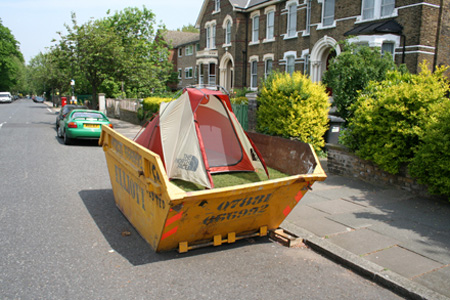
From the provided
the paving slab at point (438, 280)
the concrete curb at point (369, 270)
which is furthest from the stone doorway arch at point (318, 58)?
the paving slab at point (438, 280)

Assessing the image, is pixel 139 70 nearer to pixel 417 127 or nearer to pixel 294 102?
pixel 294 102

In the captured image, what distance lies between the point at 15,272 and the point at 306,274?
3.26 metres

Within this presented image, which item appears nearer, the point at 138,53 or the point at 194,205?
→ the point at 194,205

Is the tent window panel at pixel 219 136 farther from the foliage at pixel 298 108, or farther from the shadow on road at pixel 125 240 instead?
the foliage at pixel 298 108

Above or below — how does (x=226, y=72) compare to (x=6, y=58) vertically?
below

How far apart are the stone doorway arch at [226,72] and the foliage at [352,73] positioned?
23.4 meters

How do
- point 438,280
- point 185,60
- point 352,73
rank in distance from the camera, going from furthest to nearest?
point 185,60 < point 352,73 < point 438,280

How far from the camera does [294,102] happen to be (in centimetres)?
1003

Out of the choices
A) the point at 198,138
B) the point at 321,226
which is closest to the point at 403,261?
the point at 321,226

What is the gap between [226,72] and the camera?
115ft

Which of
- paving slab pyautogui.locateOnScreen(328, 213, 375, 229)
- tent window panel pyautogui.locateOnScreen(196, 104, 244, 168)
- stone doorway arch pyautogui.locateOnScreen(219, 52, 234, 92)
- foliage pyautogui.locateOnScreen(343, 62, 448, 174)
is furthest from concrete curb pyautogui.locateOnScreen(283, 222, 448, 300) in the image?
stone doorway arch pyautogui.locateOnScreen(219, 52, 234, 92)

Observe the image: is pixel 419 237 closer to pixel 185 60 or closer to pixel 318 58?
pixel 318 58

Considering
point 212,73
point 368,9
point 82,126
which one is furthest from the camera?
point 212,73

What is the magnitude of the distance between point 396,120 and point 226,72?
28.3m
